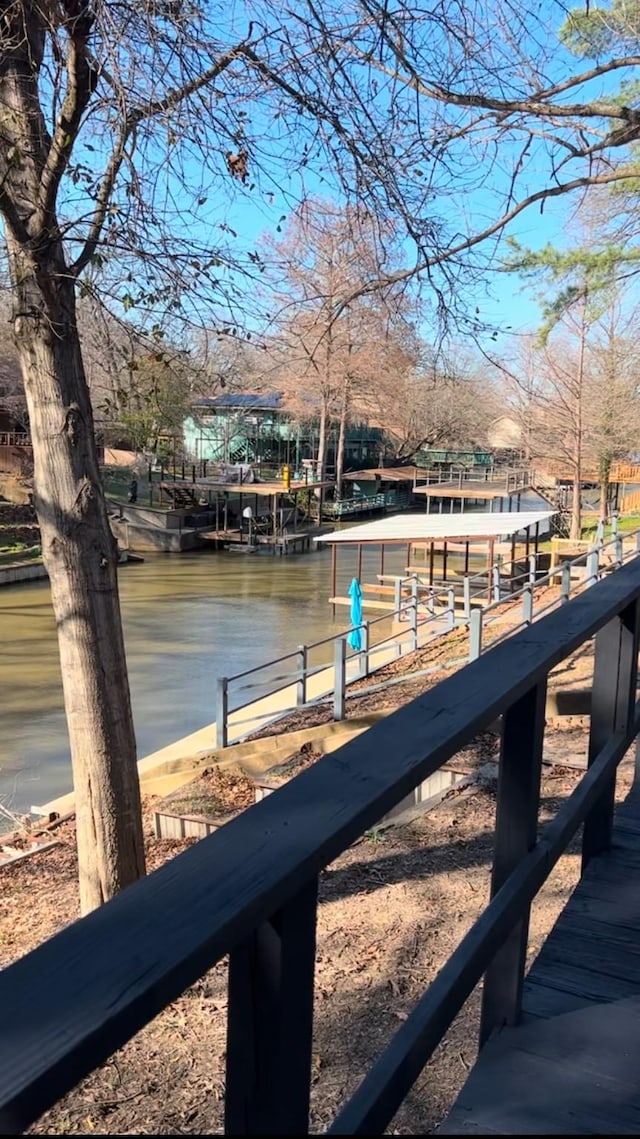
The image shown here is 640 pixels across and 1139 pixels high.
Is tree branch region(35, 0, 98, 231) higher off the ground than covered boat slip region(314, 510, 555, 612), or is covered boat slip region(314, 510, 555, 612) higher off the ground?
tree branch region(35, 0, 98, 231)

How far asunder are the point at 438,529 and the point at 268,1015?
64.9 feet

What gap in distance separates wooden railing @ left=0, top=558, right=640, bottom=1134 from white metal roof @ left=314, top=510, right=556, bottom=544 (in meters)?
17.8

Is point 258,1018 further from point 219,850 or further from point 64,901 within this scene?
point 64,901

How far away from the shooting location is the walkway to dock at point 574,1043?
1.47 m

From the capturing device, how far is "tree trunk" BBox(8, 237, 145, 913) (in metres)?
4.95

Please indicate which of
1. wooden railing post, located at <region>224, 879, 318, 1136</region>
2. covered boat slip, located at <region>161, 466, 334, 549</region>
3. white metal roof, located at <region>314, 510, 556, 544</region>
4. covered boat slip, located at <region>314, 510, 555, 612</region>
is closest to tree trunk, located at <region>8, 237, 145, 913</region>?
wooden railing post, located at <region>224, 879, 318, 1136</region>

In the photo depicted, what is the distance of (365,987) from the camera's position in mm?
3652

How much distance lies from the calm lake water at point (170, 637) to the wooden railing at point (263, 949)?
35.0 ft

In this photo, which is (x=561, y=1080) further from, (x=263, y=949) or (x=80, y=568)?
(x=80, y=568)

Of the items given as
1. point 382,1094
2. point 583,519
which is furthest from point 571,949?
point 583,519

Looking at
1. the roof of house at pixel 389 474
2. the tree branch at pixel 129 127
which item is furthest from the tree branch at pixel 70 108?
the roof of house at pixel 389 474

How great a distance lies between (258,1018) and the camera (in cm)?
83

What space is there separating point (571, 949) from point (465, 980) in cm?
92

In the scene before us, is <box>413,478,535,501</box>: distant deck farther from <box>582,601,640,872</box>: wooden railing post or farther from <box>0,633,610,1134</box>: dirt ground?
<box>582,601,640,872</box>: wooden railing post
